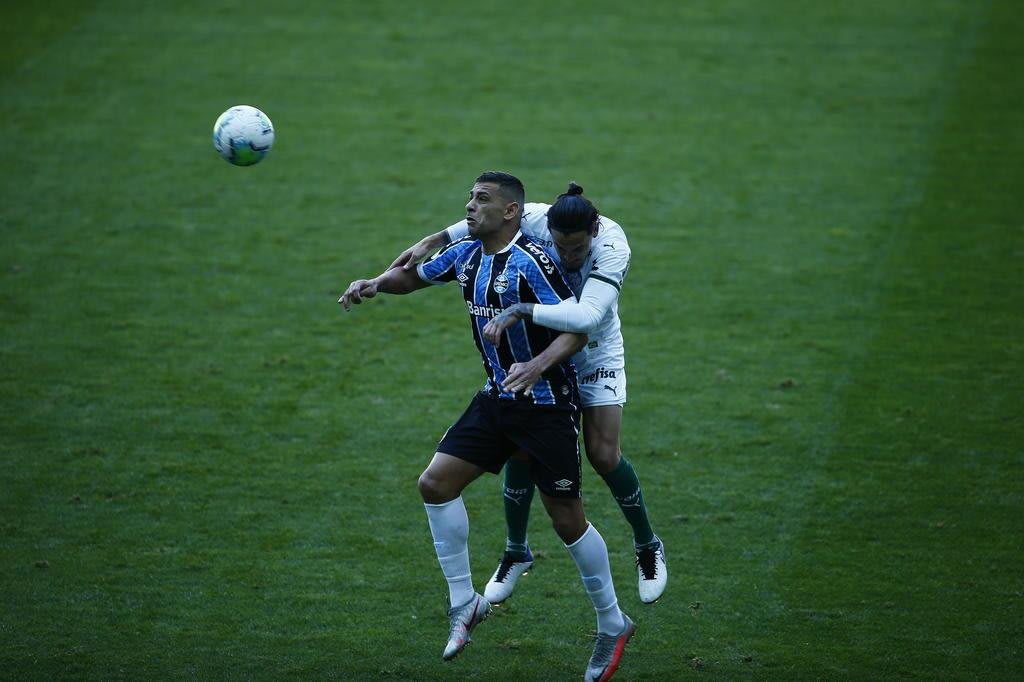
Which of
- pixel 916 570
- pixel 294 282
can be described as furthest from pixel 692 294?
pixel 916 570

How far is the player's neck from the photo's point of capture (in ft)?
22.1

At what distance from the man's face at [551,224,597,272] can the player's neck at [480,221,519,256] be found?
224 millimetres

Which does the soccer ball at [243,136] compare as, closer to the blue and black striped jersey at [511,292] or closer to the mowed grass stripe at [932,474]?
the blue and black striped jersey at [511,292]

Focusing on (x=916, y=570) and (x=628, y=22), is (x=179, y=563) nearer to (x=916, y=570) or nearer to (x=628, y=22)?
(x=916, y=570)

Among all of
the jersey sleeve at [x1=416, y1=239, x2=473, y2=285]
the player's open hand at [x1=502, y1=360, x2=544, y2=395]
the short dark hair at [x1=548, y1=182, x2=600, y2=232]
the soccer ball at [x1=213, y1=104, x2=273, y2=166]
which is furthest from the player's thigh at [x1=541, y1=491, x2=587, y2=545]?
the soccer ball at [x1=213, y1=104, x2=273, y2=166]

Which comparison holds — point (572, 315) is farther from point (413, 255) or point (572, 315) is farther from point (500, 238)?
point (413, 255)

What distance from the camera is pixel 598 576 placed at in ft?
22.8

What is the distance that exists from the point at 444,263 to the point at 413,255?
395mm

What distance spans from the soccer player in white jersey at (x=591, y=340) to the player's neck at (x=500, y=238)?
0.21 meters

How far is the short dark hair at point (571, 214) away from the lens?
659 cm

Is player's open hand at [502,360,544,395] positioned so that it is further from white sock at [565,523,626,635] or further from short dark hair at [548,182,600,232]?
white sock at [565,523,626,635]

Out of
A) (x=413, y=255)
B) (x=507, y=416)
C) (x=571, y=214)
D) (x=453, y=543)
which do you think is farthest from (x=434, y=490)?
(x=571, y=214)

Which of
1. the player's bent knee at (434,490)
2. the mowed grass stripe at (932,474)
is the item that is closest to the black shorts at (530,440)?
the player's bent knee at (434,490)

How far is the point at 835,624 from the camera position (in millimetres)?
7695
